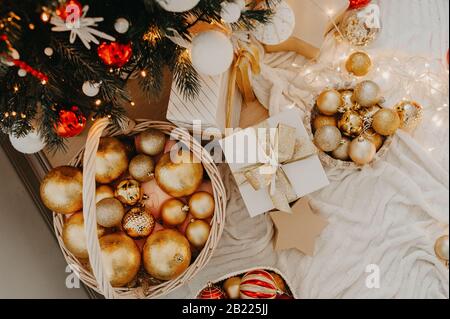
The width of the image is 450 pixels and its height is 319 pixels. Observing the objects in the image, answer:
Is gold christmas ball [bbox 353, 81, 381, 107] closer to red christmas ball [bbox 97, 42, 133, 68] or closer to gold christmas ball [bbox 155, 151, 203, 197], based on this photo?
gold christmas ball [bbox 155, 151, 203, 197]

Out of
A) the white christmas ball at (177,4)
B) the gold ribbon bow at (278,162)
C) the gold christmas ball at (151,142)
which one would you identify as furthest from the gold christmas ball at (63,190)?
the white christmas ball at (177,4)

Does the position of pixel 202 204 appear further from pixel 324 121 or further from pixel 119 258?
pixel 324 121

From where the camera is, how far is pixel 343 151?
1.11 meters

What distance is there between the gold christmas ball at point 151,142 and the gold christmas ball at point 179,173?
0.04 metres

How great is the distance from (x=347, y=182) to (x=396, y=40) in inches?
16.4

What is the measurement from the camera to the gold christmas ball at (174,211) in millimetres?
1026

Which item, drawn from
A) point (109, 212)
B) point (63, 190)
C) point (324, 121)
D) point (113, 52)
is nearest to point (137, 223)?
point (109, 212)

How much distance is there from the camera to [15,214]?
1219 millimetres

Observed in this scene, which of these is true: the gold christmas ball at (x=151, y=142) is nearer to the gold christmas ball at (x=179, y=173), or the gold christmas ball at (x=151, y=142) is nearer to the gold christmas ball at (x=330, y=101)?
the gold christmas ball at (x=179, y=173)

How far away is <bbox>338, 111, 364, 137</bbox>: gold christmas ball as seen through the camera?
108cm

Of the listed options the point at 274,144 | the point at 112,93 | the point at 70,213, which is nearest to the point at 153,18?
the point at 112,93

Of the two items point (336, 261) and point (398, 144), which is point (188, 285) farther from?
point (398, 144)

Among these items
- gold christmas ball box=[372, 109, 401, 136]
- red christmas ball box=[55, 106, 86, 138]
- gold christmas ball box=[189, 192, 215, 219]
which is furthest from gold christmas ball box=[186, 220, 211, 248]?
gold christmas ball box=[372, 109, 401, 136]

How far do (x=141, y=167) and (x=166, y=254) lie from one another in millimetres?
212
